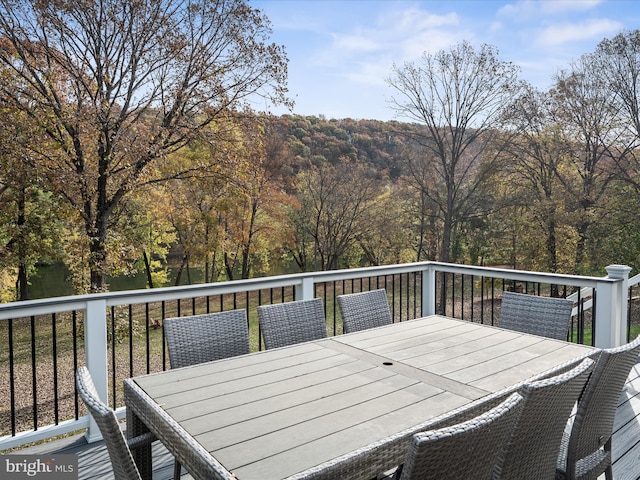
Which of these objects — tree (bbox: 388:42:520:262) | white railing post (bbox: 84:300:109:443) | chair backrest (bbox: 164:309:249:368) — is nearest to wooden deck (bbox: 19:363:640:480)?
white railing post (bbox: 84:300:109:443)

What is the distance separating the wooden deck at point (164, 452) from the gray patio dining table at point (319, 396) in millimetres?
773

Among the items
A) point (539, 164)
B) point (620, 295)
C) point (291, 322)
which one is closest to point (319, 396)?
point (291, 322)

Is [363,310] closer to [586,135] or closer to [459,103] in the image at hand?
[459,103]

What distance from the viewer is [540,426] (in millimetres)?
1399

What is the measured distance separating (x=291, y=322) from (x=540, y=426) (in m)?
1.70

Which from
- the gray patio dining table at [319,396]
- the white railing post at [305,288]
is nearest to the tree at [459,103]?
the white railing post at [305,288]

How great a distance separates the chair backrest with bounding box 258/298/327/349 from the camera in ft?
9.09

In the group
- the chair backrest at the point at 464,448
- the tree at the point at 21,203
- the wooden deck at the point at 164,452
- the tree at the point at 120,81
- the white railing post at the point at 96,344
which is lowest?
the wooden deck at the point at 164,452

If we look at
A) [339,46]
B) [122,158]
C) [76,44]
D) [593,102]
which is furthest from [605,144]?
[76,44]

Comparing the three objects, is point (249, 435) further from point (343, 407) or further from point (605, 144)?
point (605, 144)

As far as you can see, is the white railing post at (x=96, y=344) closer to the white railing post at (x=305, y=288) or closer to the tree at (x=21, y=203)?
the white railing post at (x=305, y=288)

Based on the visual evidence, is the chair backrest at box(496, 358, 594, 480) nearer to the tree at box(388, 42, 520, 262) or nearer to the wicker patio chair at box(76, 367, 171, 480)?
the wicker patio chair at box(76, 367, 171, 480)

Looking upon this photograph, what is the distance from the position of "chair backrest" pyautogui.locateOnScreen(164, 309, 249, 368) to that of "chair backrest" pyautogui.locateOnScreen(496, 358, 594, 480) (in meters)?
1.64

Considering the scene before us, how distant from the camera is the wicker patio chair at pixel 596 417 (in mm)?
1609
